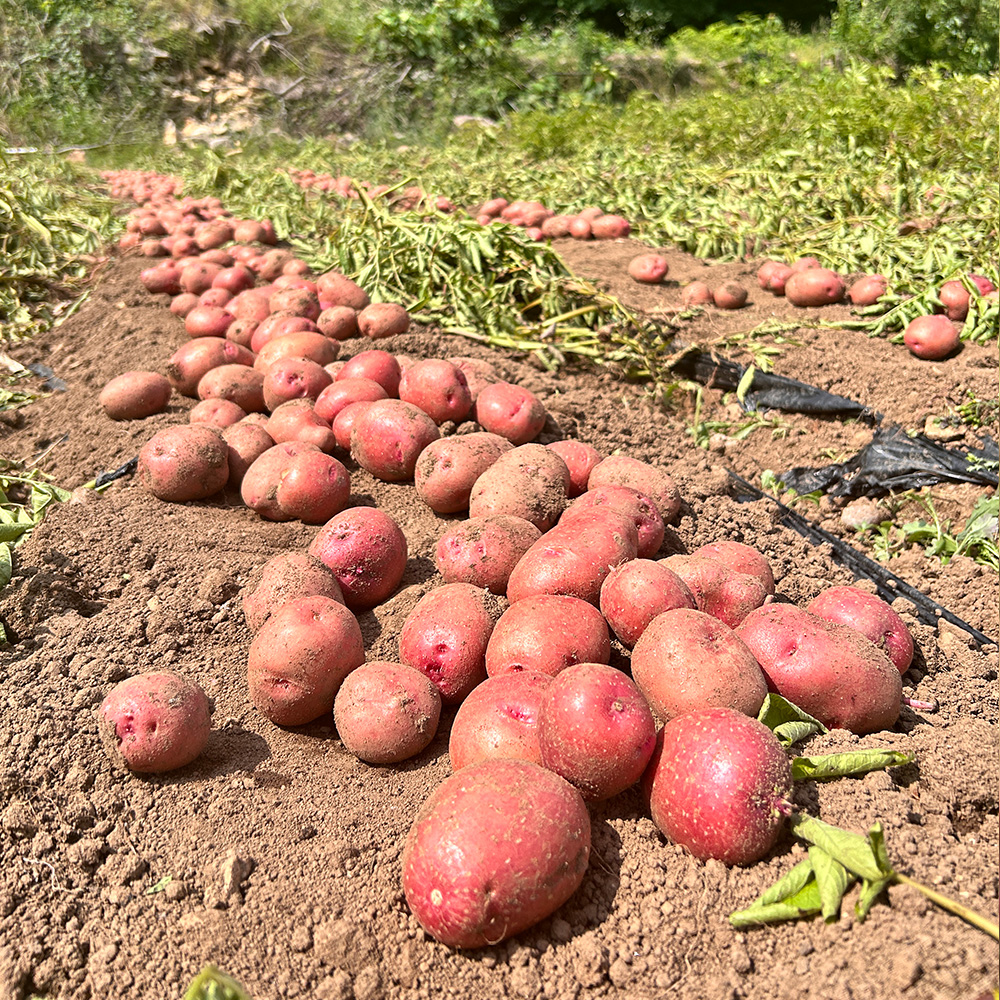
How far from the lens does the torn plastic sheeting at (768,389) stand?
4.48 meters

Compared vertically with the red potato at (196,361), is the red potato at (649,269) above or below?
below

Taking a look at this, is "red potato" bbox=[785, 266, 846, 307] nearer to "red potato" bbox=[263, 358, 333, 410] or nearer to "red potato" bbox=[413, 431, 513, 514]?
"red potato" bbox=[413, 431, 513, 514]

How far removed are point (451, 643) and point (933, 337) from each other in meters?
3.94

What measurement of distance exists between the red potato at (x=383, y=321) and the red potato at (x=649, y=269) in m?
2.38

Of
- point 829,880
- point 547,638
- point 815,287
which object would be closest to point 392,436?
point 547,638

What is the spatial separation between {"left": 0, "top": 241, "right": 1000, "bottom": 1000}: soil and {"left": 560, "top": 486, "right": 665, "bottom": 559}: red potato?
0.28 m

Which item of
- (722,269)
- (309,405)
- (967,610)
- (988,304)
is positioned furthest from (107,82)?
(967,610)

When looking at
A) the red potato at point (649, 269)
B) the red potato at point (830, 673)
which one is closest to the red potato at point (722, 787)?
the red potato at point (830, 673)

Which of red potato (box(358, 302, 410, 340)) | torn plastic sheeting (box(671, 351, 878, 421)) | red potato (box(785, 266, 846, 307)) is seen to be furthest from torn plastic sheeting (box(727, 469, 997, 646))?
red potato (box(785, 266, 846, 307))

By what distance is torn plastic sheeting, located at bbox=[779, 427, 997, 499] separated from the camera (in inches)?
152

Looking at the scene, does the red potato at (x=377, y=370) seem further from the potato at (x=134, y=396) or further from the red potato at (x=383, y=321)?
the potato at (x=134, y=396)

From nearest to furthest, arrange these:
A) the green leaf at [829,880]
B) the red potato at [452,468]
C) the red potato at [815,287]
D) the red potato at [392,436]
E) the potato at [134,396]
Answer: the green leaf at [829,880], the red potato at [452,468], the red potato at [392,436], the potato at [134,396], the red potato at [815,287]

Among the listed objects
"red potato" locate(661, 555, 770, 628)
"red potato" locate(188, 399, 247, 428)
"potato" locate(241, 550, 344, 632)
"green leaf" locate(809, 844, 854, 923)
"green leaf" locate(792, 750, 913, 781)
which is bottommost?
"red potato" locate(188, 399, 247, 428)

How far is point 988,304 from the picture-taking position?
4918 mm
